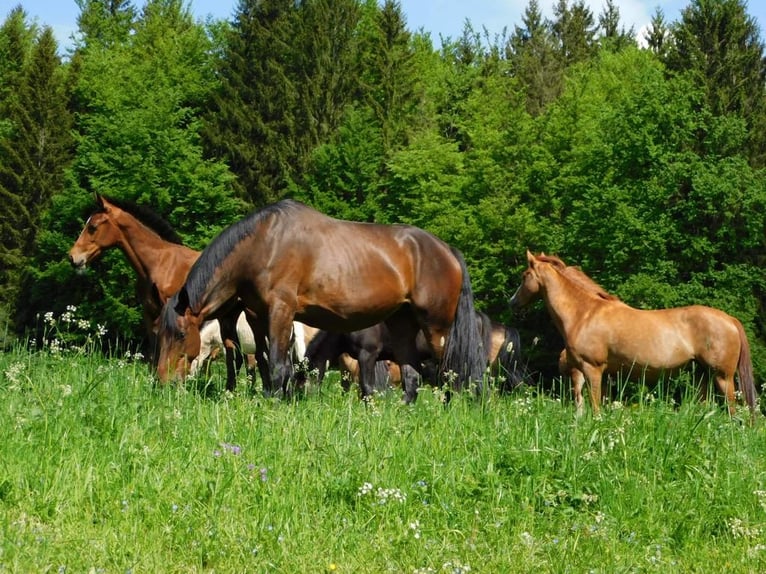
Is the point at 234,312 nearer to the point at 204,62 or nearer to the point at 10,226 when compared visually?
the point at 10,226

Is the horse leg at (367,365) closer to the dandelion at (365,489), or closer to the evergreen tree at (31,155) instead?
the dandelion at (365,489)

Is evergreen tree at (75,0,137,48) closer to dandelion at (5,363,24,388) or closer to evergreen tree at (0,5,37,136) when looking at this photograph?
evergreen tree at (0,5,37,136)

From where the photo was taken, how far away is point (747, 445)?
22.9 feet

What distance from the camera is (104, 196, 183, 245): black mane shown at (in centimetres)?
1364

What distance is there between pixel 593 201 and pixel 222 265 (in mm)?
23770

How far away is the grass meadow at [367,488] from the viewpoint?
491cm

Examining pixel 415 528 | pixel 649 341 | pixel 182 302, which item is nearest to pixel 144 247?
pixel 182 302

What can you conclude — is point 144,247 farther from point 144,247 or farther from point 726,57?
point 726,57

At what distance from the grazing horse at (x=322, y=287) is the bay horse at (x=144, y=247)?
2.71 m

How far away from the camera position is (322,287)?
1010 cm

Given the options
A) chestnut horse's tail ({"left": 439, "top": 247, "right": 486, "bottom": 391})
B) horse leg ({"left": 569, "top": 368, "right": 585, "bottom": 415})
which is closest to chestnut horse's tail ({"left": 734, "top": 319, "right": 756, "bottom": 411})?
horse leg ({"left": 569, "top": 368, "right": 585, "bottom": 415})

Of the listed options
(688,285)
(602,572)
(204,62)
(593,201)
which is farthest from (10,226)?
(602,572)

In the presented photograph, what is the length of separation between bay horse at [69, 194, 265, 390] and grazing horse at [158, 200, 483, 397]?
107 inches

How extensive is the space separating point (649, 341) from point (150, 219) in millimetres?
6679
